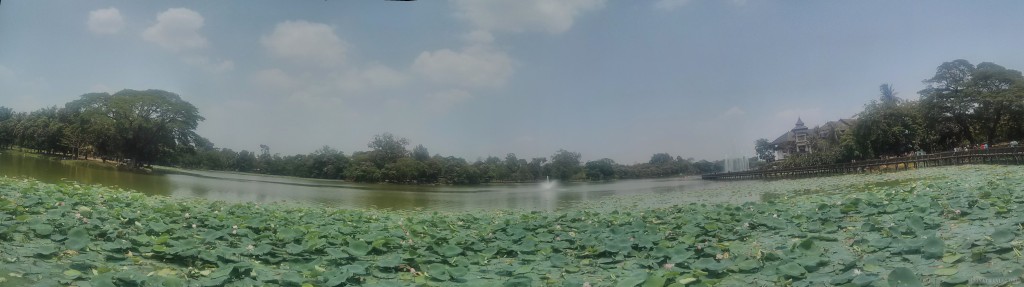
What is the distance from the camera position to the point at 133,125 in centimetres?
899

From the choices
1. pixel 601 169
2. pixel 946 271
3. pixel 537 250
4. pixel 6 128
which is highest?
pixel 6 128

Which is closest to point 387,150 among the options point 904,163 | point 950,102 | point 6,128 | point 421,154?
point 421,154

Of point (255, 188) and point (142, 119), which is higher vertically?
point (142, 119)

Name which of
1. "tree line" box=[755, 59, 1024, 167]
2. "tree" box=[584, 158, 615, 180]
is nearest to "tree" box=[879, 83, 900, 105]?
"tree line" box=[755, 59, 1024, 167]

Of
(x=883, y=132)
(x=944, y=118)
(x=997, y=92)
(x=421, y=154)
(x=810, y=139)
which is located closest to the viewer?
(x=421, y=154)

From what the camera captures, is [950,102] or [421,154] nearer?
[421,154]

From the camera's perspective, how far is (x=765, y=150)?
3145 cm

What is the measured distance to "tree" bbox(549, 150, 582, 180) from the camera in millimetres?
13780

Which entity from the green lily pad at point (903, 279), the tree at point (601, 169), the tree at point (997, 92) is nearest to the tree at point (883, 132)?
the tree at point (997, 92)

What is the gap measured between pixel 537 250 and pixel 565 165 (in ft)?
35.2

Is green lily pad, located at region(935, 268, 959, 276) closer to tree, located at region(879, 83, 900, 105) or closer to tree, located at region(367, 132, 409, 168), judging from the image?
tree, located at region(367, 132, 409, 168)

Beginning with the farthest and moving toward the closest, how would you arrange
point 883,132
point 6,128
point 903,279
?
point 883,132 → point 6,128 → point 903,279

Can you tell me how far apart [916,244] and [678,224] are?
2063mm

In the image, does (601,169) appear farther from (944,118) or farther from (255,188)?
(944,118)
